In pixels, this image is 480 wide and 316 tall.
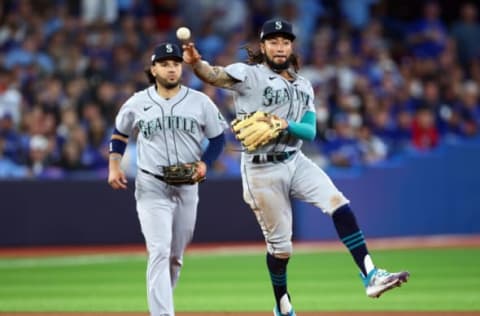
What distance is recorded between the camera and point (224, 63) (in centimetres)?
1797

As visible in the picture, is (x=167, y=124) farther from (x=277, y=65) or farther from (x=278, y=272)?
(x=278, y=272)

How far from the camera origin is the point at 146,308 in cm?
1009

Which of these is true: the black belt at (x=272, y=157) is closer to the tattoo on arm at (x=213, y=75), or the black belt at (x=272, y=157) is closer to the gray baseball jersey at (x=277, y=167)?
the gray baseball jersey at (x=277, y=167)

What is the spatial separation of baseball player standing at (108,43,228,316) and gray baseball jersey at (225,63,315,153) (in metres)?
0.30

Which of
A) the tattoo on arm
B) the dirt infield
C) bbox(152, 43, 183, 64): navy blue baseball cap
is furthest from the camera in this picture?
the dirt infield

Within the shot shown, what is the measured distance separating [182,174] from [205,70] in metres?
0.78

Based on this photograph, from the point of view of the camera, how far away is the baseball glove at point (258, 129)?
25.7 feet

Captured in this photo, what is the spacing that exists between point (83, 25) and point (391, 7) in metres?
6.80

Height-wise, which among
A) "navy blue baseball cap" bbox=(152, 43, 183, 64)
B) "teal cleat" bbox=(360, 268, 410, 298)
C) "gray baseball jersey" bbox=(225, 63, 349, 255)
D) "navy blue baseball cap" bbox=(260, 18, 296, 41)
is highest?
"navy blue baseball cap" bbox=(260, 18, 296, 41)

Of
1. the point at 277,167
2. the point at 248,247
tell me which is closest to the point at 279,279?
the point at 277,167

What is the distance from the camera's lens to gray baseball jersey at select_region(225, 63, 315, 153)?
8.18 meters

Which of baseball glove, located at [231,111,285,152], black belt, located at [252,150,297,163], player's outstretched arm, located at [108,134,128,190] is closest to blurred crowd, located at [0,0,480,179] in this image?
player's outstretched arm, located at [108,134,128,190]

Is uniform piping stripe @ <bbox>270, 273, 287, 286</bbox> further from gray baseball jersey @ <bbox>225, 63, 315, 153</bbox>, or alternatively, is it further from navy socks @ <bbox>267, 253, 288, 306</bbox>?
gray baseball jersey @ <bbox>225, 63, 315, 153</bbox>

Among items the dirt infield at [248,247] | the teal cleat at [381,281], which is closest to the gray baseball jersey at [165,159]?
the teal cleat at [381,281]
